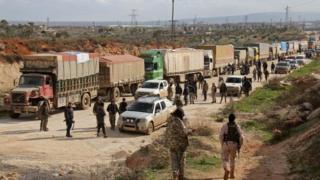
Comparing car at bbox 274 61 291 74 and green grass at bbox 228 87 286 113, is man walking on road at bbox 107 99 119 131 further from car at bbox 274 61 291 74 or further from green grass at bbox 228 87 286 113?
car at bbox 274 61 291 74

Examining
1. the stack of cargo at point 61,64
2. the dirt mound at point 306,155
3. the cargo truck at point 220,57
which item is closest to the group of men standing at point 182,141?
the dirt mound at point 306,155

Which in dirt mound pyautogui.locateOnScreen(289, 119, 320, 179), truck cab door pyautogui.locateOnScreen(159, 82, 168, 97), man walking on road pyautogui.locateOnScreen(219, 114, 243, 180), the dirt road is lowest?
the dirt road

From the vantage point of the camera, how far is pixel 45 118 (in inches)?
975

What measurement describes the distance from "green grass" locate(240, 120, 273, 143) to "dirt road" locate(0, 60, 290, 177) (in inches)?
149

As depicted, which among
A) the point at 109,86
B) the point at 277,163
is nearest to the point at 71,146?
the point at 277,163

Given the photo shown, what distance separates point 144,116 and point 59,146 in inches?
164

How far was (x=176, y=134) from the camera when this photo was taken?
12.7 metres

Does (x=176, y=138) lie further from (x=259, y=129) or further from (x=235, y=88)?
(x=235, y=88)

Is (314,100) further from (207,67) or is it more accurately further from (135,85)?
(207,67)

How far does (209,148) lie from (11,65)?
129ft

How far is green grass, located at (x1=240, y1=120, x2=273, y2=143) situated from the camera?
2118cm

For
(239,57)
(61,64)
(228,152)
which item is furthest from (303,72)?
(228,152)

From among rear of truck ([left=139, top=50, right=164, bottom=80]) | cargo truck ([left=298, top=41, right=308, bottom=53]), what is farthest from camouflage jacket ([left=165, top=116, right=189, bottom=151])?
cargo truck ([left=298, top=41, right=308, bottom=53])

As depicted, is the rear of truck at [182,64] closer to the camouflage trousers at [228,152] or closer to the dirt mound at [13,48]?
the dirt mound at [13,48]
